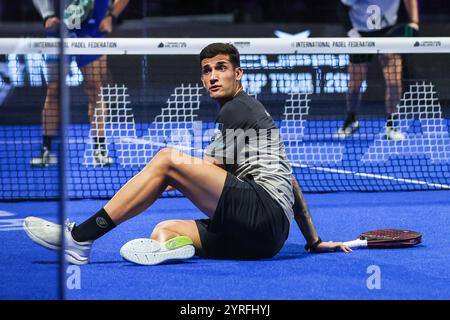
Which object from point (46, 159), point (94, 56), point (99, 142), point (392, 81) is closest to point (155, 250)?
point (46, 159)

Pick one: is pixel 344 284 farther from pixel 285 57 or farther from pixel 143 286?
pixel 285 57

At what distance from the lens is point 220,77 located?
5.33m

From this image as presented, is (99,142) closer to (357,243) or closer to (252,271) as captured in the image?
(357,243)

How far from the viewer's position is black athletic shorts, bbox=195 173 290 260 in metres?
5.09

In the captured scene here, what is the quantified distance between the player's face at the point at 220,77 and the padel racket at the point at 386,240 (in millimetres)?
1116

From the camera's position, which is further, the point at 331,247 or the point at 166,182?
the point at 331,247

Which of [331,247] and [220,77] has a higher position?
[220,77]

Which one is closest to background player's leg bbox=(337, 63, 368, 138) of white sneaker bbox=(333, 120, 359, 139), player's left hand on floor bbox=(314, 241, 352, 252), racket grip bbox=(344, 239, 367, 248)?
white sneaker bbox=(333, 120, 359, 139)

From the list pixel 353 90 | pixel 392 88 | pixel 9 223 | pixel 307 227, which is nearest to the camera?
pixel 307 227

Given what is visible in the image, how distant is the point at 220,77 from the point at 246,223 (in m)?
0.84

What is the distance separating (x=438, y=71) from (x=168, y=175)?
878cm

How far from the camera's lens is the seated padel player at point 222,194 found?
5.03 metres

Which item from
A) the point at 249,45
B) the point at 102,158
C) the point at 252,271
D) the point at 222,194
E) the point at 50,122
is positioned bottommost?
the point at 252,271
